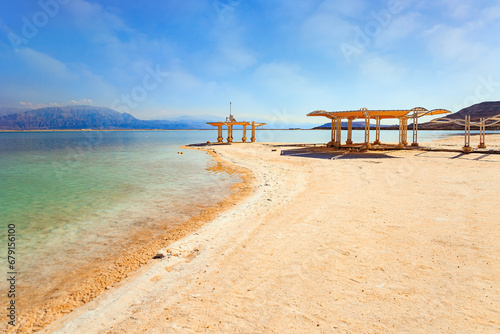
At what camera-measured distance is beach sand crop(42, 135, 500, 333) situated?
88.4 inches

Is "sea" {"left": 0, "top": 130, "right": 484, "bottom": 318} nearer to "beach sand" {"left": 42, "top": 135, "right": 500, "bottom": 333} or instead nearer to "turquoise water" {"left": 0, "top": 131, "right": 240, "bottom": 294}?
"turquoise water" {"left": 0, "top": 131, "right": 240, "bottom": 294}

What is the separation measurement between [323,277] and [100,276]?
3033mm

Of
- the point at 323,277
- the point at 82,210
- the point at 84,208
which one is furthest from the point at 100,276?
the point at 84,208

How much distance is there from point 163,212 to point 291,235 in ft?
11.9

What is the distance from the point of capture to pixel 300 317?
2279 millimetres

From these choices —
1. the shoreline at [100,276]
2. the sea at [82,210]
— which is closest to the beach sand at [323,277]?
the shoreline at [100,276]

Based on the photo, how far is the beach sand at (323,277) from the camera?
2246 mm

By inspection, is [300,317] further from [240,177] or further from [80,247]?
[240,177]

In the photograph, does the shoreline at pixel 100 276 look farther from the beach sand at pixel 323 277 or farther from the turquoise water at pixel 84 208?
the turquoise water at pixel 84 208

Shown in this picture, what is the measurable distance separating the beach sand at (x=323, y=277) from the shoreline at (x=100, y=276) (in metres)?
0.18

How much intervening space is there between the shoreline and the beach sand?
0.59 feet

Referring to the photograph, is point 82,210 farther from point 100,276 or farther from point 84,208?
point 100,276

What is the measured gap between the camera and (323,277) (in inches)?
114

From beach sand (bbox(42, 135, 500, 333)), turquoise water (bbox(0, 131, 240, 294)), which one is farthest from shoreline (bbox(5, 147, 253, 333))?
turquoise water (bbox(0, 131, 240, 294))
